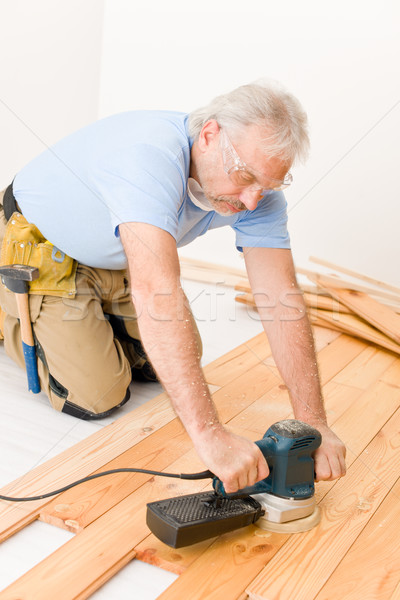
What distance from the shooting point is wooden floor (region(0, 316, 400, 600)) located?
5.45 feet

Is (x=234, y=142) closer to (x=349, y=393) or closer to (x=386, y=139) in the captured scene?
(x=349, y=393)

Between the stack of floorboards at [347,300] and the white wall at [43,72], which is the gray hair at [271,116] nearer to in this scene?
the stack of floorboards at [347,300]

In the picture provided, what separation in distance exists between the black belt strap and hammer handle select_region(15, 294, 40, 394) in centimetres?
37

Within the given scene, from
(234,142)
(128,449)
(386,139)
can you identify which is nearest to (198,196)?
(234,142)

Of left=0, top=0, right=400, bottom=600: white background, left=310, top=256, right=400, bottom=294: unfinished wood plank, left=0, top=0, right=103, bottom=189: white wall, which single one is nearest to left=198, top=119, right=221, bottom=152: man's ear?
left=0, top=0, right=400, bottom=600: white background

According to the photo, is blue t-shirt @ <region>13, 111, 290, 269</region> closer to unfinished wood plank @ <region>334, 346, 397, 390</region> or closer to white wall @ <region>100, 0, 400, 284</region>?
unfinished wood plank @ <region>334, 346, 397, 390</region>

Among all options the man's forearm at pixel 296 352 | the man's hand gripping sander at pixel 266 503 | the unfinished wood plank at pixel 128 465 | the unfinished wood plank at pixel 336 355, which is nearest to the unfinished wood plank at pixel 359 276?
the unfinished wood plank at pixel 336 355

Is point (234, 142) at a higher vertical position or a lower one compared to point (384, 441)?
higher

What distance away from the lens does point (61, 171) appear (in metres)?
2.39

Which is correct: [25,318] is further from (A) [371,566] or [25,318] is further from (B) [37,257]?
(A) [371,566]

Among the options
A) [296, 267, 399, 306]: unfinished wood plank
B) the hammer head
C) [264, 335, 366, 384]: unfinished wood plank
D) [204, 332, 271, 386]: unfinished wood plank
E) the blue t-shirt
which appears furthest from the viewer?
[296, 267, 399, 306]: unfinished wood plank

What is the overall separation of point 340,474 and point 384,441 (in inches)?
25.2

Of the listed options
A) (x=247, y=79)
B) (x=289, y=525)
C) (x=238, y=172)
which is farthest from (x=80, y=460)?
(x=247, y=79)

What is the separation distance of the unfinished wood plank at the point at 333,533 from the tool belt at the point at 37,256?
134cm
